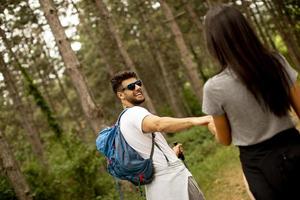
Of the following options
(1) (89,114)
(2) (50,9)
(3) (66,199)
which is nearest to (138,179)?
(1) (89,114)

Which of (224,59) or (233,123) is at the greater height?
(224,59)

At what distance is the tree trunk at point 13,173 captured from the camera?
12.0 metres

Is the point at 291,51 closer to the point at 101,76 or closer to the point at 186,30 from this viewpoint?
the point at 186,30

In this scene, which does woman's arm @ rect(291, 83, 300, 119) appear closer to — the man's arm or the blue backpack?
the man's arm

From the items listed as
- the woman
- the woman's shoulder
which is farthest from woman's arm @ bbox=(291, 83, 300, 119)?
the woman's shoulder

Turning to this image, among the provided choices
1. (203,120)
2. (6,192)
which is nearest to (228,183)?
(6,192)

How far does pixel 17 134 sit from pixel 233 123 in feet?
101

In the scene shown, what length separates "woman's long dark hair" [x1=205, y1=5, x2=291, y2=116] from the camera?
3.07 m

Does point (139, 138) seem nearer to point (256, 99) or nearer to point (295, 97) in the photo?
point (256, 99)

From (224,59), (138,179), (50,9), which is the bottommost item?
(138,179)

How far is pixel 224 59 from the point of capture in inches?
123

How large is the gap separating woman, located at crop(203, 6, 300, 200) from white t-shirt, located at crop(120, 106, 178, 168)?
138 centimetres

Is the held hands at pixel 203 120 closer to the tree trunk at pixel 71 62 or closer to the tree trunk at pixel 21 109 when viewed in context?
the tree trunk at pixel 71 62

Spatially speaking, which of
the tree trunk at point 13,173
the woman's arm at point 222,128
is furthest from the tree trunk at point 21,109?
the woman's arm at point 222,128
